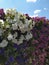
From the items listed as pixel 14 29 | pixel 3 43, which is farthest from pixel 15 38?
pixel 3 43

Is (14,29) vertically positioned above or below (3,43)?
above

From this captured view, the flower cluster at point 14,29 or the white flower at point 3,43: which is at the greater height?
the flower cluster at point 14,29

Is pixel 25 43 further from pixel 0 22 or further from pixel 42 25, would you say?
pixel 42 25

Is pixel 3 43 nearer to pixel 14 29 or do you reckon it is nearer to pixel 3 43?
pixel 3 43

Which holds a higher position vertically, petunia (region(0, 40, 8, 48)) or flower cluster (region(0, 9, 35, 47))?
flower cluster (region(0, 9, 35, 47))

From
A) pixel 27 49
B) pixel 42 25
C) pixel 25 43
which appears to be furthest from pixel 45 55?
pixel 25 43

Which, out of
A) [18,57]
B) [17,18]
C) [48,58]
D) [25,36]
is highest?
[17,18]

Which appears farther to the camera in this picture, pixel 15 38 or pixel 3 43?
pixel 15 38

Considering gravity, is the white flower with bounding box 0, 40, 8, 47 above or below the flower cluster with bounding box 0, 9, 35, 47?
below

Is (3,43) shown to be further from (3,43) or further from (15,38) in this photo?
(15,38)

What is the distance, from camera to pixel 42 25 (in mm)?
8055

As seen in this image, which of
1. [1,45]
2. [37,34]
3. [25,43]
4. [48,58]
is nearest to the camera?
Answer: [1,45]

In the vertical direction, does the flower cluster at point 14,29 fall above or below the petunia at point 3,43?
above

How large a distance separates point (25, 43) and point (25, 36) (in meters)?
0.29
